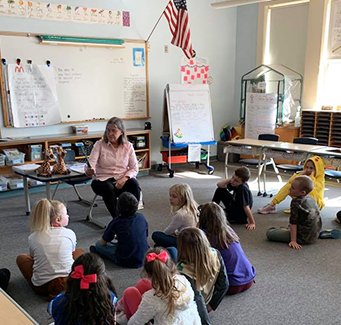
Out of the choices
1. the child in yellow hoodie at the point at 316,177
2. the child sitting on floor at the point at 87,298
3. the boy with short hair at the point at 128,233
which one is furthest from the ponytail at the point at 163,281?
the child in yellow hoodie at the point at 316,177

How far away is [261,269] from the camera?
300 centimetres

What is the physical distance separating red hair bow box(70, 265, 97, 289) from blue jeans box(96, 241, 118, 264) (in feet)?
4.83

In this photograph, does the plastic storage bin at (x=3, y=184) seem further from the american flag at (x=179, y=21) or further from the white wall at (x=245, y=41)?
the white wall at (x=245, y=41)

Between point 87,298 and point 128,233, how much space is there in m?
1.32

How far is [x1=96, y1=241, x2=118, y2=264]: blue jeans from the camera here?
307 centimetres

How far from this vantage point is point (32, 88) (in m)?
5.16

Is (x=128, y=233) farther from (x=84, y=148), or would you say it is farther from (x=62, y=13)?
(x=62, y=13)

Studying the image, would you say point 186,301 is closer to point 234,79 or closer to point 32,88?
point 32,88

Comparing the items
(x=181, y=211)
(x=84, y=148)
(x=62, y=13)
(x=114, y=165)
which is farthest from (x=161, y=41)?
(x=181, y=211)

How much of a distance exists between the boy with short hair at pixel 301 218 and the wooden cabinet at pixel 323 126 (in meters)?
2.88

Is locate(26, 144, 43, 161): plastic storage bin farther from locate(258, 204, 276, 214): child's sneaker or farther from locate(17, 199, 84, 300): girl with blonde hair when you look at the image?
locate(258, 204, 276, 214): child's sneaker

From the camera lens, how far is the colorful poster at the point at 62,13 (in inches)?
194

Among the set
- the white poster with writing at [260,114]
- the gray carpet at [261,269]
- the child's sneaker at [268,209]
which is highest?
the white poster with writing at [260,114]

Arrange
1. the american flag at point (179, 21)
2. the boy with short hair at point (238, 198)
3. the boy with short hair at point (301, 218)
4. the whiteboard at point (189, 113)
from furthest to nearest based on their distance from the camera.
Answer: the whiteboard at point (189, 113)
the american flag at point (179, 21)
the boy with short hair at point (238, 198)
the boy with short hair at point (301, 218)
